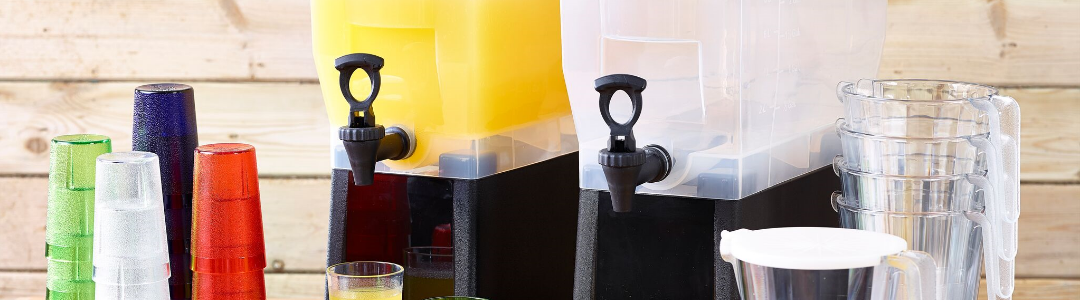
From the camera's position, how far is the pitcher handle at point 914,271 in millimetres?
630

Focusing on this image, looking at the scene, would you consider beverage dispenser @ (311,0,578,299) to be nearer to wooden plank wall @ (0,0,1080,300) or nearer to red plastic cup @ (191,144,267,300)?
red plastic cup @ (191,144,267,300)

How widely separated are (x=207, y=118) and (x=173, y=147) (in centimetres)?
73

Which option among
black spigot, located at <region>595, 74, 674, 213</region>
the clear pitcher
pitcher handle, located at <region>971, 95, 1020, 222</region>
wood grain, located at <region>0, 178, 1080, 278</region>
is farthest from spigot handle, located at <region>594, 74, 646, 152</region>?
wood grain, located at <region>0, 178, 1080, 278</region>

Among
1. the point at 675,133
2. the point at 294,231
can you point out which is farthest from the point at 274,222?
the point at 675,133

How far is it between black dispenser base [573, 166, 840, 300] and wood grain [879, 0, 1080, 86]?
742 millimetres

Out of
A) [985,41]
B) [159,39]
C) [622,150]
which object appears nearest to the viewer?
[622,150]

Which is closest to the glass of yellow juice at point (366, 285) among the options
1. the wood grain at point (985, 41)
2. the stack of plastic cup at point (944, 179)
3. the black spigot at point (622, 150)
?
the black spigot at point (622, 150)

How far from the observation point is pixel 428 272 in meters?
0.89

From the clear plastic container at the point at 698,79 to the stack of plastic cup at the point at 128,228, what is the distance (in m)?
0.31

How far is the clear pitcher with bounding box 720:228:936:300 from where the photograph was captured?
621 mm

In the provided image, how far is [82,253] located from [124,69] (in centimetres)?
80

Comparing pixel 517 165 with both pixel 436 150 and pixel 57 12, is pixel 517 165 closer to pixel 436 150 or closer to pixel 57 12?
pixel 436 150

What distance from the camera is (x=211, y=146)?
2.79 feet

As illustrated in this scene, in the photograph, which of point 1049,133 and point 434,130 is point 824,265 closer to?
point 434,130
